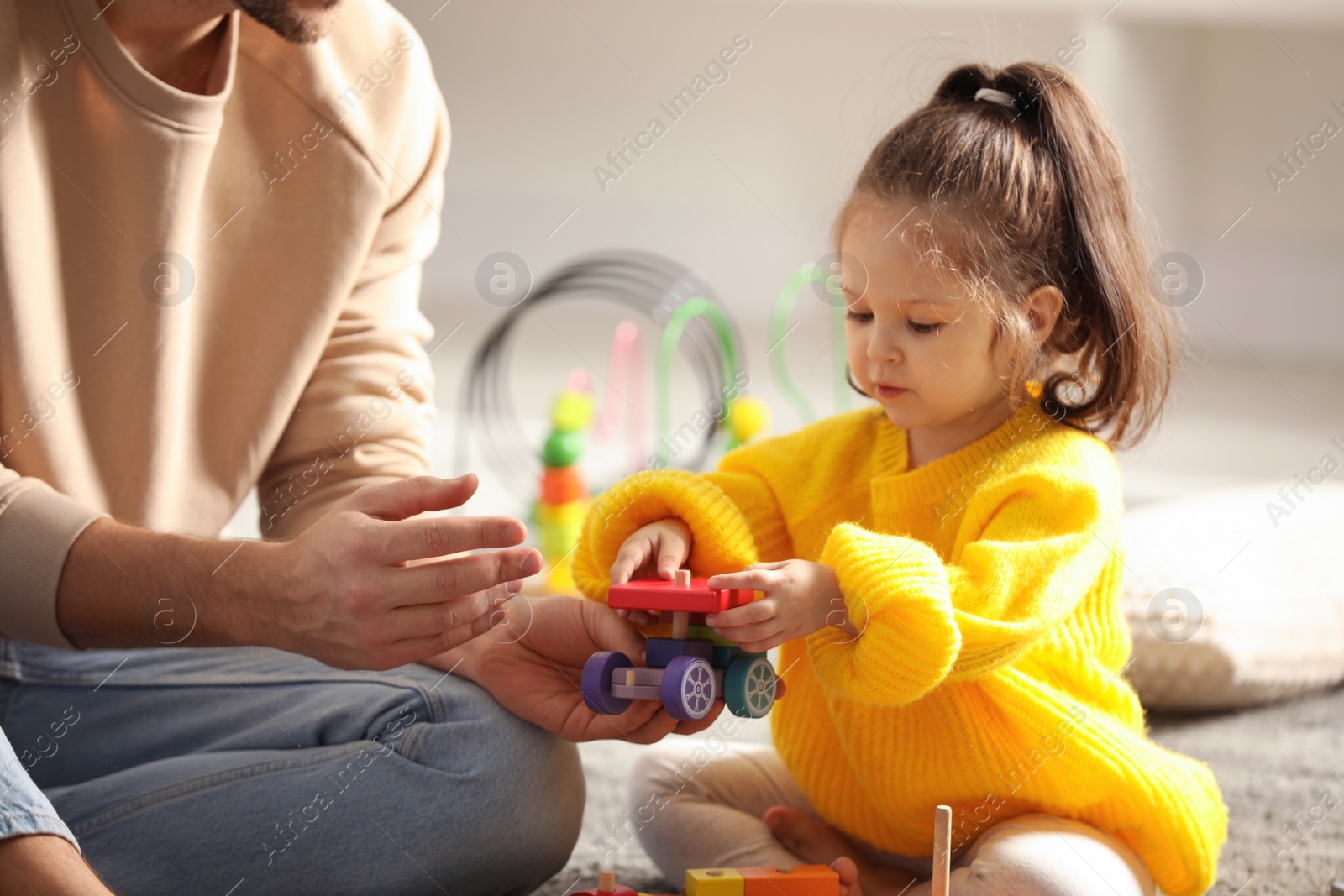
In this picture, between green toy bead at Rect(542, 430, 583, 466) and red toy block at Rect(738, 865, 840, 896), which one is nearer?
red toy block at Rect(738, 865, 840, 896)

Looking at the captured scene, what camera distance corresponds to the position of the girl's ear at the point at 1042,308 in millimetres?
999

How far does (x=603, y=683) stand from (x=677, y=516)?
0.18 meters

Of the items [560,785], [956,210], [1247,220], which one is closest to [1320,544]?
[956,210]

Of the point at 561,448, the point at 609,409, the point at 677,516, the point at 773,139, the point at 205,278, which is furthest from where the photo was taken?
the point at 773,139

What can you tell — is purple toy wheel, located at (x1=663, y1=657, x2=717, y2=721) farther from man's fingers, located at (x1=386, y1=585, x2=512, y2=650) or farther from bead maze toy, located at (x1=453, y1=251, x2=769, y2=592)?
bead maze toy, located at (x1=453, y1=251, x2=769, y2=592)

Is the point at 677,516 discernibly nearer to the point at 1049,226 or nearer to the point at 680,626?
the point at 680,626

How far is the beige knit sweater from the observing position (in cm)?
106

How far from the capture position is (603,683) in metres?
0.92

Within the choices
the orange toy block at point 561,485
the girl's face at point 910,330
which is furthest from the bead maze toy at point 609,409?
the girl's face at point 910,330

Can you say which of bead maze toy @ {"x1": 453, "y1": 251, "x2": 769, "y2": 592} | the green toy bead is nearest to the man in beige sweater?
bead maze toy @ {"x1": 453, "y1": 251, "x2": 769, "y2": 592}

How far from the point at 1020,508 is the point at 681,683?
0.30 m

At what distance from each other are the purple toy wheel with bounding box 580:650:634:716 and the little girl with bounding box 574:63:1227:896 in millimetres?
63

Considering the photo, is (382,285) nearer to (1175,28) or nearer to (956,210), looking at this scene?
(956,210)

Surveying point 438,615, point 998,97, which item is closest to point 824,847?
point 438,615
